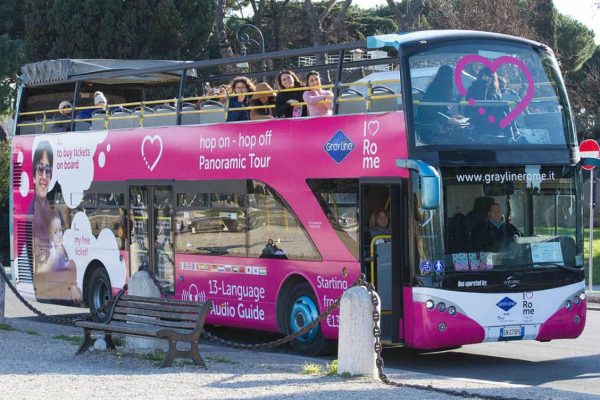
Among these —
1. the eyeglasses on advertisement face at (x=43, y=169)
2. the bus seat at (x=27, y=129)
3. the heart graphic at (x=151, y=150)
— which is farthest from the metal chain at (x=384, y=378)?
the bus seat at (x=27, y=129)

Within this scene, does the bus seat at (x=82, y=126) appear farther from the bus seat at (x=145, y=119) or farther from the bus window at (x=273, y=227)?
the bus window at (x=273, y=227)

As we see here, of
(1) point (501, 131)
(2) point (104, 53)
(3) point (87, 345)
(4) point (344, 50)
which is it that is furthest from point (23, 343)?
(2) point (104, 53)

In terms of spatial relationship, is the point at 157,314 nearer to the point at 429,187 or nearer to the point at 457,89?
the point at 429,187

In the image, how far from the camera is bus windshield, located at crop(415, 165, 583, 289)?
44.0ft

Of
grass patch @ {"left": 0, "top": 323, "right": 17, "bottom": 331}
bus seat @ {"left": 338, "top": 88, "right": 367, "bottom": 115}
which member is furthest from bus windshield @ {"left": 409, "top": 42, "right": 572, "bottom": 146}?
grass patch @ {"left": 0, "top": 323, "right": 17, "bottom": 331}

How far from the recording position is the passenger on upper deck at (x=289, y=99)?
51.2 feet

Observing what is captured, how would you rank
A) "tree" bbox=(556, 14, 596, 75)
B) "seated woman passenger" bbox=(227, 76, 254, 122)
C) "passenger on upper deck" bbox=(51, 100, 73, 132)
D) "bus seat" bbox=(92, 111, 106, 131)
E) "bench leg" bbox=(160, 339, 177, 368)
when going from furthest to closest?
"tree" bbox=(556, 14, 596, 75), "passenger on upper deck" bbox=(51, 100, 73, 132), "bus seat" bbox=(92, 111, 106, 131), "seated woman passenger" bbox=(227, 76, 254, 122), "bench leg" bbox=(160, 339, 177, 368)

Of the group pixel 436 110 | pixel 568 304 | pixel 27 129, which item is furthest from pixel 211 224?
pixel 27 129

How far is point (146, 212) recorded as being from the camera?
59.2 feet

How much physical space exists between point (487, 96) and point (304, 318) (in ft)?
12.1

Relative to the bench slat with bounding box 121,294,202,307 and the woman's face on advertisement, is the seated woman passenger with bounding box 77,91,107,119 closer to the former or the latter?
the woman's face on advertisement

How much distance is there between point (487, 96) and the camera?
45.9ft

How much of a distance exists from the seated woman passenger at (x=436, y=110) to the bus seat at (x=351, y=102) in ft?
3.33

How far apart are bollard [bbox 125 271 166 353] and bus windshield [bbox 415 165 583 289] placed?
11.7 feet
